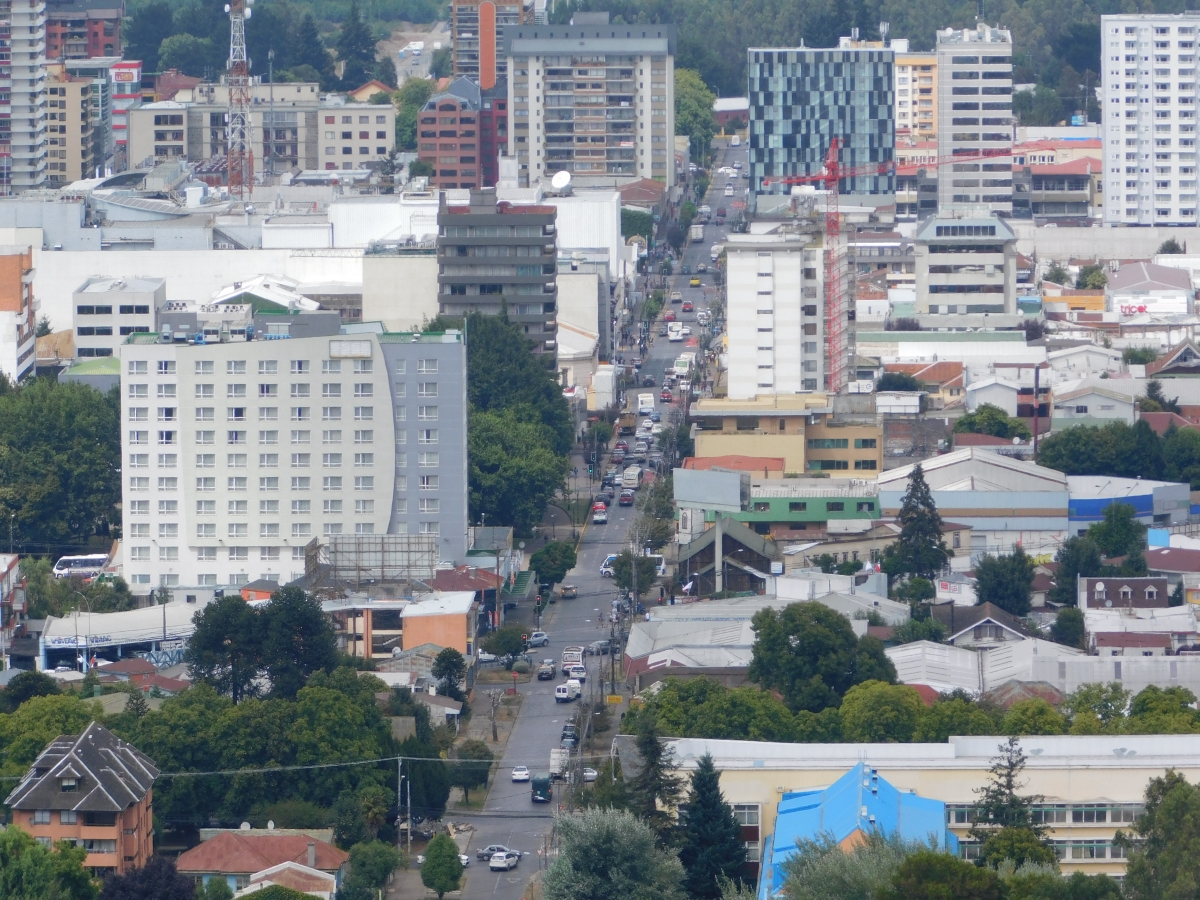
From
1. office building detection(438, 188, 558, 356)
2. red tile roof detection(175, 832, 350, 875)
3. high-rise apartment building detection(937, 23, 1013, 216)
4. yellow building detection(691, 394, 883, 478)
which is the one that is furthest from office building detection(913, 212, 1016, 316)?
red tile roof detection(175, 832, 350, 875)

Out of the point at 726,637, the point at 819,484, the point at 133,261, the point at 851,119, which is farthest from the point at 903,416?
the point at 851,119

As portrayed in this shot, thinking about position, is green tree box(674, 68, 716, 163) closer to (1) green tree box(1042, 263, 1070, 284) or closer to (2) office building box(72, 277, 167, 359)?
(1) green tree box(1042, 263, 1070, 284)

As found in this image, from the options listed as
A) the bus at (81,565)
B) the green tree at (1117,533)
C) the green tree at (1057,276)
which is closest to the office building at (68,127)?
the green tree at (1057,276)

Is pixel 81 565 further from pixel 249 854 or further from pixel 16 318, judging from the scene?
pixel 249 854

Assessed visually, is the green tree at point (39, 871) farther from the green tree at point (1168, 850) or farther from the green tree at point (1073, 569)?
the green tree at point (1073, 569)

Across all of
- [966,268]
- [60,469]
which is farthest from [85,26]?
[60,469]

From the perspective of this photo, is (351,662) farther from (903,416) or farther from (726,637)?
(903,416)
